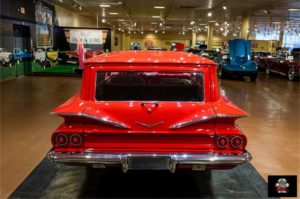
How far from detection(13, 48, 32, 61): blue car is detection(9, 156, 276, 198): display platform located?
36.9 ft

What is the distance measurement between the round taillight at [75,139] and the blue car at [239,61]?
13.2 m

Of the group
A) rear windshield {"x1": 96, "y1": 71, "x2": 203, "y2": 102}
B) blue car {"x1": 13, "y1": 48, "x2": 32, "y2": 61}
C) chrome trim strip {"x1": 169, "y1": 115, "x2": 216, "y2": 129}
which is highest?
blue car {"x1": 13, "y1": 48, "x2": 32, "y2": 61}

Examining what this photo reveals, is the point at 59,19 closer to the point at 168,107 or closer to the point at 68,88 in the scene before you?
the point at 68,88

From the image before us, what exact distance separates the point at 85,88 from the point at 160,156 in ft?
3.22

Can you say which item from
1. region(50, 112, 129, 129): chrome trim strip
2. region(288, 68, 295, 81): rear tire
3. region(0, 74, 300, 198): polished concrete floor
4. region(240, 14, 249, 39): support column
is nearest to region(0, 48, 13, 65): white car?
region(0, 74, 300, 198): polished concrete floor

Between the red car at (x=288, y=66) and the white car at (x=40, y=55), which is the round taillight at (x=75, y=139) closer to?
the red car at (x=288, y=66)

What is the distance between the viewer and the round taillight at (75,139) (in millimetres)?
2865

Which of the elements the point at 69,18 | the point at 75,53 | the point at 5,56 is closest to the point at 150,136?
the point at 5,56

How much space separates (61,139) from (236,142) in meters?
1.53

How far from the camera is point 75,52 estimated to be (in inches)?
702

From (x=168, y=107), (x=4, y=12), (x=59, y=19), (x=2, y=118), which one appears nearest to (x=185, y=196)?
(x=168, y=107)

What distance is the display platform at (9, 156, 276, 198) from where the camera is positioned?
341cm

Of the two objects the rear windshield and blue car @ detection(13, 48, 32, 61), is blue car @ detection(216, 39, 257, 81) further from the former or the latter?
the rear windshield

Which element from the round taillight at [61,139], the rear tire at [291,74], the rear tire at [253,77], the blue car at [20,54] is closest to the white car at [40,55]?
the blue car at [20,54]
